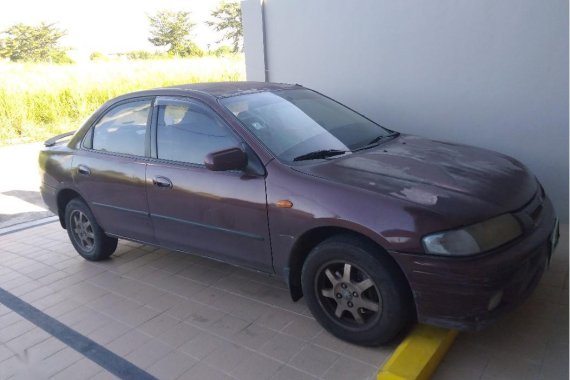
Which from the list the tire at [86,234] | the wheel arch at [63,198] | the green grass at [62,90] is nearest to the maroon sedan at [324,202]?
the tire at [86,234]

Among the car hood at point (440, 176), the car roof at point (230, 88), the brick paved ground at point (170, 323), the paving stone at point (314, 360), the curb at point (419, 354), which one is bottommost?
the brick paved ground at point (170, 323)

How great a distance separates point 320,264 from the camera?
2.93 metres

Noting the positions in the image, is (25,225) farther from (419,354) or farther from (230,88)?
(419,354)

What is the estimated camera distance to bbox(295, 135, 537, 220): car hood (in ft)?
8.57

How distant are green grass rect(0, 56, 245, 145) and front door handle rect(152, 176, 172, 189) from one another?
12.2m

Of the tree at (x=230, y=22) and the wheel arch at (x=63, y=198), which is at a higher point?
the tree at (x=230, y=22)

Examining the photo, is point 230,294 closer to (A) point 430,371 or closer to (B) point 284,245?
(B) point 284,245

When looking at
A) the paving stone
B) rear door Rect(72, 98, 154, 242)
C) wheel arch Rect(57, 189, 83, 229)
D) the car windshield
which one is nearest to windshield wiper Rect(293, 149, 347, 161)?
the car windshield

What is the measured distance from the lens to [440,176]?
288cm

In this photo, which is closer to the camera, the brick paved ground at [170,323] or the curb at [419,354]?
the curb at [419,354]

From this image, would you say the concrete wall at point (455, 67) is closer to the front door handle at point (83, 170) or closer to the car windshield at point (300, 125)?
the car windshield at point (300, 125)

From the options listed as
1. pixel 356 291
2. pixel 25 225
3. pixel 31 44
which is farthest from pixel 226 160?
pixel 31 44

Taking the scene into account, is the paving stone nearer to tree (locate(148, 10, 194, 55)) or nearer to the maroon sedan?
the maroon sedan

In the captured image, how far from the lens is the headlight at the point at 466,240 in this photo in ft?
8.02
